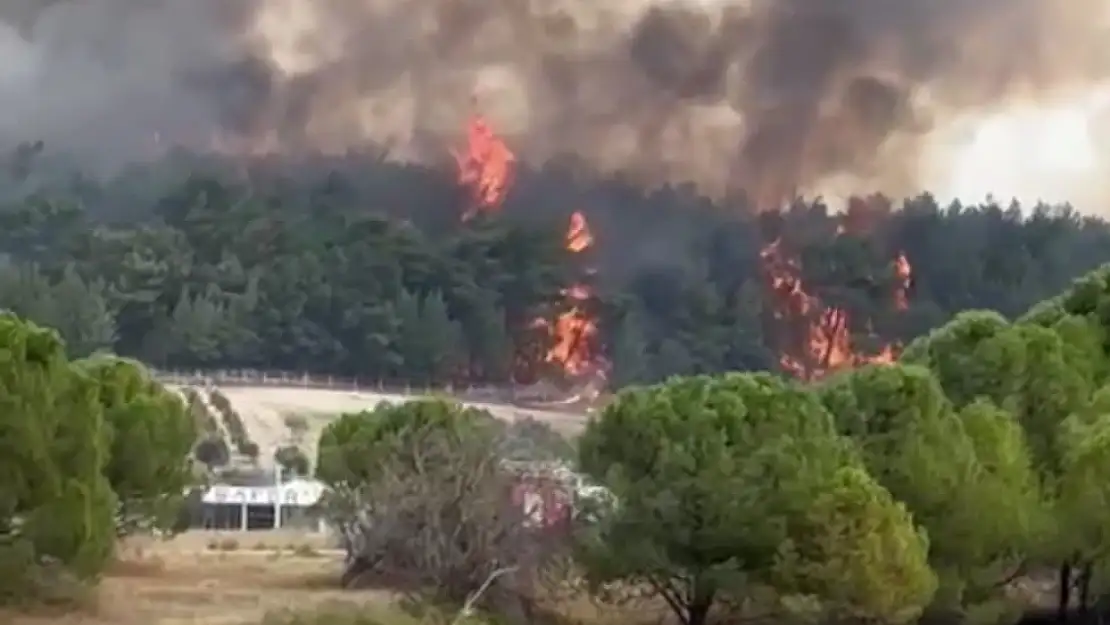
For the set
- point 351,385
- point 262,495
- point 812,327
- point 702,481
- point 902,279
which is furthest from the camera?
point 902,279

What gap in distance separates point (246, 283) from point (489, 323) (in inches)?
423

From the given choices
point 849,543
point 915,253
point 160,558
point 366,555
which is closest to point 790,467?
point 849,543

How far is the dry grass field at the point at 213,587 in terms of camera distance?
25.0 m

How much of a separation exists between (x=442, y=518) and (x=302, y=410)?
32.5 metres

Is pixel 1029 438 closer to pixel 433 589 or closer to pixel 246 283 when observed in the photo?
pixel 433 589

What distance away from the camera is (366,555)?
28.8 m

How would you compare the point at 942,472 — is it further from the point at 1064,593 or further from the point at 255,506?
the point at 255,506

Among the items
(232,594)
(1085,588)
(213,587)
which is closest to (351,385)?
(1085,588)

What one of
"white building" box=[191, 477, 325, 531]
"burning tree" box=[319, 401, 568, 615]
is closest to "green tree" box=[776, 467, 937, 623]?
"burning tree" box=[319, 401, 568, 615]

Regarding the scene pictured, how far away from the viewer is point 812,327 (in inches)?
3211

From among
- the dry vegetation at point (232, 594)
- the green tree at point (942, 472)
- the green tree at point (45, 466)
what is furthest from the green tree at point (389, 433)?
the green tree at point (942, 472)

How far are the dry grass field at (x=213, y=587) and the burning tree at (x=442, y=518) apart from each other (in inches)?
32.7

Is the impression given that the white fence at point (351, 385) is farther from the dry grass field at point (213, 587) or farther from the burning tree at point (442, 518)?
the burning tree at point (442, 518)

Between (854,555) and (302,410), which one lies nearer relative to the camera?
(854,555)
